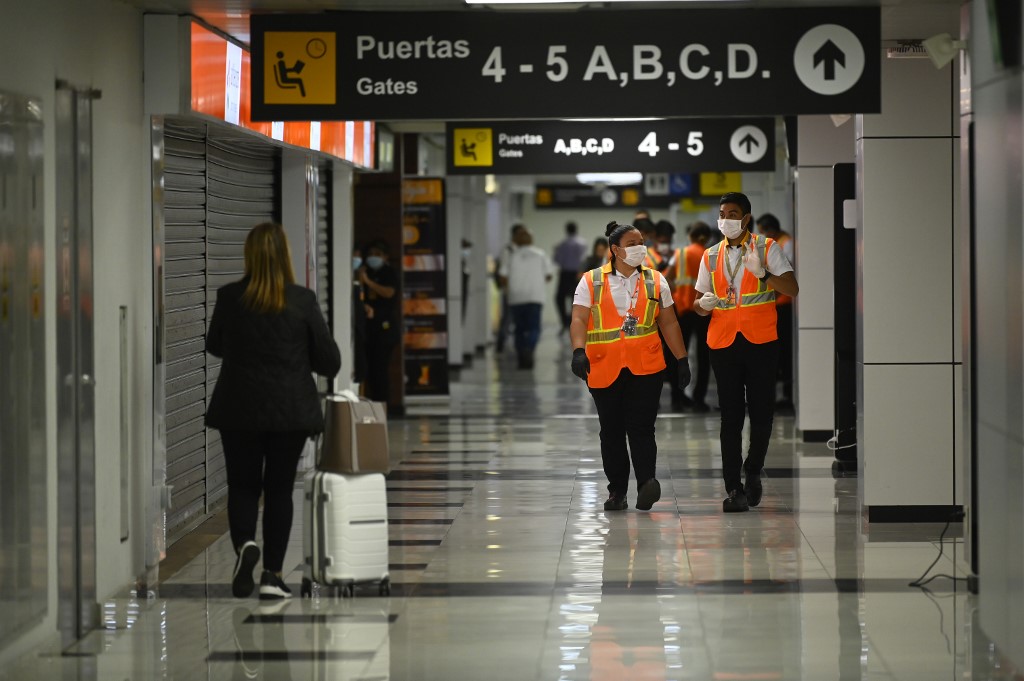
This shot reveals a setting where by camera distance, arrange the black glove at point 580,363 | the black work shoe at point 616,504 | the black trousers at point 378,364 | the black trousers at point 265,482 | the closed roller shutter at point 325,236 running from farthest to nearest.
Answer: the black trousers at point 378,364 < the closed roller shutter at point 325,236 < the black work shoe at point 616,504 < the black glove at point 580,363 < the black trousers at point 265,482

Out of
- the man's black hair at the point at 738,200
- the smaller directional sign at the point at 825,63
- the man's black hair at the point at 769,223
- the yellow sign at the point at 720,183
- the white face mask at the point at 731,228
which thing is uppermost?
the yellow sign at the point at 720,183

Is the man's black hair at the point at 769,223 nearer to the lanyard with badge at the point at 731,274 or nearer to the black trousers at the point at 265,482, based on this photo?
the lanyard with badge at the point at 731,274

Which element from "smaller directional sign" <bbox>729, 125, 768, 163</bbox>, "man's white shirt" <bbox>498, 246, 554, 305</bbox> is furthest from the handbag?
"man's white shirt" <bbox>498, 246, 554, 305</bbox>

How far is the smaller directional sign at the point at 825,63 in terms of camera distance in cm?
671

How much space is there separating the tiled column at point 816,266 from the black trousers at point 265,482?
6527 mm

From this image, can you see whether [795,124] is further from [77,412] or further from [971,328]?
[77,412]

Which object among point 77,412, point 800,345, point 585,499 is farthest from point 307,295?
point 800,345

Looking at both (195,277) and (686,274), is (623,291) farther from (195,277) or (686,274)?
(686,274)

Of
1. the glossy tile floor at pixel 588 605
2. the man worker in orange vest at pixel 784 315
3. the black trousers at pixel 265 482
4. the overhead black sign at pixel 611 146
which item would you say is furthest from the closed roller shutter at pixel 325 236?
Answer: the black trousers at pixel 265 482

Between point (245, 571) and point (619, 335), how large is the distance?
2.82 m

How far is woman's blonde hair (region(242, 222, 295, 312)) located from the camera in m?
6.53

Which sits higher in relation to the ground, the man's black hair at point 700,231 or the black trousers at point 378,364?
the man's black hair at point 700,231

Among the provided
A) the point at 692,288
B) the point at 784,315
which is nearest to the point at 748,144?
the point at 784,315

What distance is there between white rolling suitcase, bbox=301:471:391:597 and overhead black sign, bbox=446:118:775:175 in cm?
674
